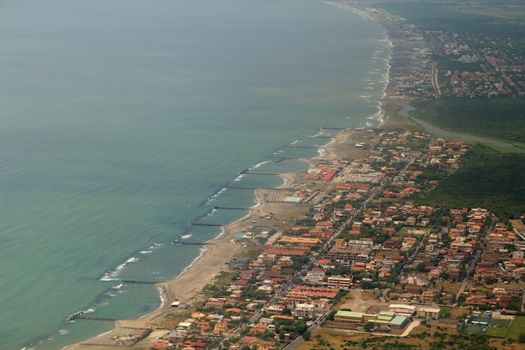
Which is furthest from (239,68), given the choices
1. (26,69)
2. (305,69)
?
(26,69)

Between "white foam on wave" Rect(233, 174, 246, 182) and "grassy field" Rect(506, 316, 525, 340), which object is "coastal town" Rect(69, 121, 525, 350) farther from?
"white foam on wave" Rect(233, 174, 246, 182)

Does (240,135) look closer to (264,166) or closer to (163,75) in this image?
(264,166)

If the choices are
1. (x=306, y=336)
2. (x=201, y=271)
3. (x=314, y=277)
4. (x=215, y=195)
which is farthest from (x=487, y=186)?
(x=306, y=336)

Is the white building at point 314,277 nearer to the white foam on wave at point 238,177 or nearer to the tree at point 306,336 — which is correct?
the tree at point 306,336

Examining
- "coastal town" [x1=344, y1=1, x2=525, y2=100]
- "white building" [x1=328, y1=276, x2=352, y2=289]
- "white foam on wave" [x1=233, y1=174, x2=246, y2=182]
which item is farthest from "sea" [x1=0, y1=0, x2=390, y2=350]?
"white building" [x1=328, y1=276, x2=352, y2=289]

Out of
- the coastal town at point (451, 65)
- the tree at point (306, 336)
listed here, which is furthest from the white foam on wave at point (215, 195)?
the coastal town at point (451, 65)

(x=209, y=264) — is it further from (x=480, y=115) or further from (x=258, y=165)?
(x=480, y=115)
